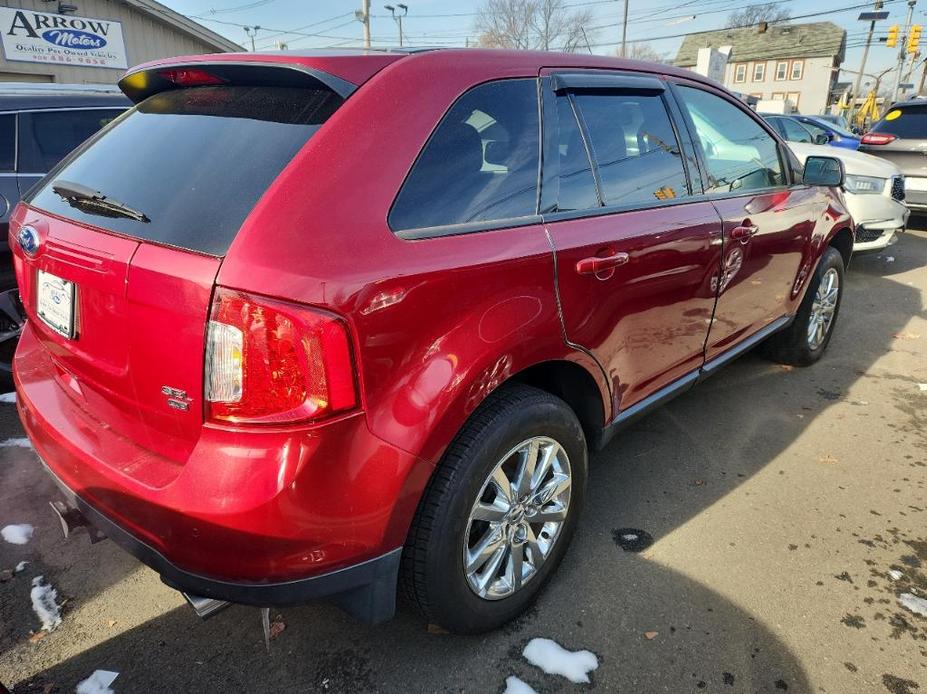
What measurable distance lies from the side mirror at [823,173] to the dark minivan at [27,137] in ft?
14.5

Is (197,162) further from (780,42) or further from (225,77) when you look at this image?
(780,42)

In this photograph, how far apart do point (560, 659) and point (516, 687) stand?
0.18 m

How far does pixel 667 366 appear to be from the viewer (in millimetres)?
2732

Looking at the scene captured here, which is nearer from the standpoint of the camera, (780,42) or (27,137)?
(27,137)

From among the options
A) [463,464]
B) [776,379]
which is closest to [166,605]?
[463,464]

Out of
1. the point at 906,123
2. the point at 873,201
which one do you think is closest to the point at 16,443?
the point at 873,201

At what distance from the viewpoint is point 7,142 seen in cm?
376

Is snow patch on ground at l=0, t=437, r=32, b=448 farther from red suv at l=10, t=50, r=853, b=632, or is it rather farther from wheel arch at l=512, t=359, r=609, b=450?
wheel arch at l=512, t=359, r=609, b=450

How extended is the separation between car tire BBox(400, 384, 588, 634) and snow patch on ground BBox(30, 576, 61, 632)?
128 cm

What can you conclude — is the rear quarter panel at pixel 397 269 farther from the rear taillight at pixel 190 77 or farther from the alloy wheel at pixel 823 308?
the alloy wheel at pixel 823 308

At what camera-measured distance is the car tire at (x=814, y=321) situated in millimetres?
4129

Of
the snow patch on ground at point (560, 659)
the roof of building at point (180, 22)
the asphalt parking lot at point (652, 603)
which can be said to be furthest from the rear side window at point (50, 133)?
the roof of building at point (180, 22)

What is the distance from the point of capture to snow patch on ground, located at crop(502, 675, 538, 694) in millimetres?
1907

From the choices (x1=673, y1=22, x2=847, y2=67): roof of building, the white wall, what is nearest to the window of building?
the white wall
